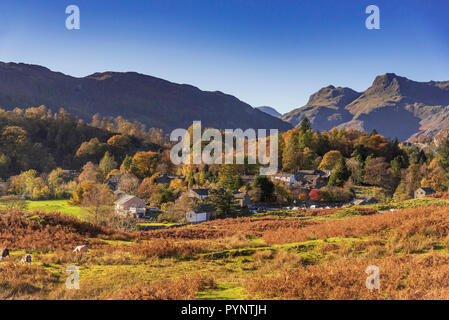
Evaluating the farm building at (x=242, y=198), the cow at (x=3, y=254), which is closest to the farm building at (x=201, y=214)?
the farm building at (x=242, y=198)

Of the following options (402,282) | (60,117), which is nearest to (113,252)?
(402,282)

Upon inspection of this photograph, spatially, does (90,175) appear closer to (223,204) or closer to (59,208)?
(59,208)

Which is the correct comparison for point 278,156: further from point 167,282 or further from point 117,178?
point 167,282

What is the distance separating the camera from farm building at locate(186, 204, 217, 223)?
1977 inches

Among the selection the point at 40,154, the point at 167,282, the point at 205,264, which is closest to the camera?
the point at 167,282

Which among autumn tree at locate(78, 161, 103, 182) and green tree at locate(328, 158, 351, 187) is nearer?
green tree at locate(328, 158, 351, 187)

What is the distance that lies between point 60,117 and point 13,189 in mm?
90791

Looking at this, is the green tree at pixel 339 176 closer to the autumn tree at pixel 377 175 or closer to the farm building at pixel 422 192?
the autumn tree at pixel 377 175

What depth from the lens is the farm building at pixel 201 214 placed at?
165 feet

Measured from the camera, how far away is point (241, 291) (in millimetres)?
9422

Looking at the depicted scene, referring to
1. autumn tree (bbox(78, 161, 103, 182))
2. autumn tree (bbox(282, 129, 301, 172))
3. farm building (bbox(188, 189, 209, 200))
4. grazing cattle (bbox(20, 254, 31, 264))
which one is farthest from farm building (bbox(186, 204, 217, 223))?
autumn tree (bbox(78, 161, 103, 182))

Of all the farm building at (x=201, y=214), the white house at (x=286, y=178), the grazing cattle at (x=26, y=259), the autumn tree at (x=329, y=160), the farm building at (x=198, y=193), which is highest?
the autumn tree at (x=329, y=160)

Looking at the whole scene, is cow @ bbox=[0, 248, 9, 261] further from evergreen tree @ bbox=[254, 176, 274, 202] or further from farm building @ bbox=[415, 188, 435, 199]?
farm building @ bbox=[415, 188, 435, 199]

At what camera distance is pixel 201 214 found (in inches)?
2025
